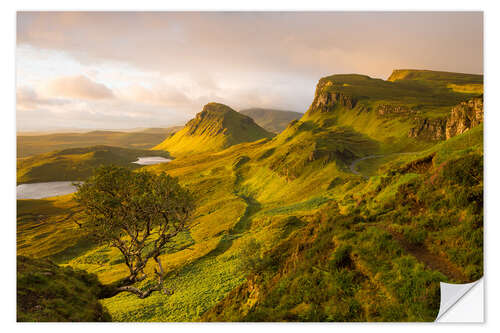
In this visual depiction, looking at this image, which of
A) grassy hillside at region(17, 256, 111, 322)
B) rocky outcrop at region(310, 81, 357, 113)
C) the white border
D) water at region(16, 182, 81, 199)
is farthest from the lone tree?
rocky outcrop at region(310, 81, 357, 113)

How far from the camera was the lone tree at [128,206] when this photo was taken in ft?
41.4

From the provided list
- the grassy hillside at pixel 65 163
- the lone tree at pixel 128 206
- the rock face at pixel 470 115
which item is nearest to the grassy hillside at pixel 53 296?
the lone tree at pixel 128 206

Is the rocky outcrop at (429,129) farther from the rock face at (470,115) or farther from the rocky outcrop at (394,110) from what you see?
the rocky outcrop at (394,110)

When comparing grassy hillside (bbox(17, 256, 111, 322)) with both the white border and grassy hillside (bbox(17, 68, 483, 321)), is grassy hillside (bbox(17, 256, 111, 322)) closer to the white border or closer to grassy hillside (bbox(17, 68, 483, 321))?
the white border

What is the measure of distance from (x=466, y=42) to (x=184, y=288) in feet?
98.7

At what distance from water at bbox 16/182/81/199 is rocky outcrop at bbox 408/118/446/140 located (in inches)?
5076

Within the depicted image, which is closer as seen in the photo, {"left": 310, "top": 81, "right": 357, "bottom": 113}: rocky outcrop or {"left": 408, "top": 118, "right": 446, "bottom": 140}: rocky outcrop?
{"left": 408, "top": 118, "right": 446, "bottom": 140}: rocky outcrop

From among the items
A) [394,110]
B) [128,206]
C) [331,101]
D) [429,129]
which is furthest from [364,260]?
[331,101]

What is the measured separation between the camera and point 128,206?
44.5ft

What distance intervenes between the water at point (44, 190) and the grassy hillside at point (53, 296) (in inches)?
3643

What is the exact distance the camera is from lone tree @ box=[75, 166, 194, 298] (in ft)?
41.4
